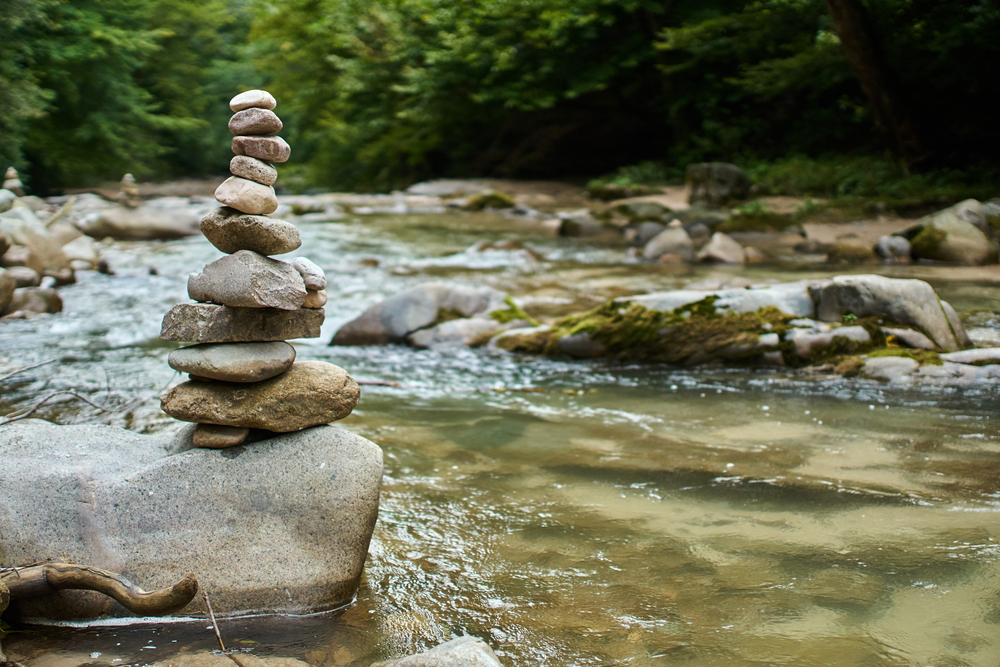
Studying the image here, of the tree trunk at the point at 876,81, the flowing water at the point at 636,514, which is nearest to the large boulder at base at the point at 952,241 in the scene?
the tree trunk at the point at 876,81

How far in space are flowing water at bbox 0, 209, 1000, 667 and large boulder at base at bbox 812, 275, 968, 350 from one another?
0.91 m

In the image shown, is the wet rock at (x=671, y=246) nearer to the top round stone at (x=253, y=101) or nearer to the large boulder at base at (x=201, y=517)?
the top round stone at (x=253, y=101)

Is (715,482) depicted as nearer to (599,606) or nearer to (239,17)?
(599,606)

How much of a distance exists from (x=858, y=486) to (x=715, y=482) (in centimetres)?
69

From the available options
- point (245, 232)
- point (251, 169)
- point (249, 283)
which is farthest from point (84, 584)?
point (251, 169)

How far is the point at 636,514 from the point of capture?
3723mm

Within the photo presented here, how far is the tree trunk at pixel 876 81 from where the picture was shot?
14.3 meters

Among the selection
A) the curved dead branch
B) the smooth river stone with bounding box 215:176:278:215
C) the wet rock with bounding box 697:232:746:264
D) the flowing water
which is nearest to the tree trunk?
the wet rock with bounding box 697:232:746:264

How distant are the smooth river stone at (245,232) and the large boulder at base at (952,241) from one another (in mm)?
10407

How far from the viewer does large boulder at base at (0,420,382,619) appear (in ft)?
9.48

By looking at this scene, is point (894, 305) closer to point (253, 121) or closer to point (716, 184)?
point (253, 121)

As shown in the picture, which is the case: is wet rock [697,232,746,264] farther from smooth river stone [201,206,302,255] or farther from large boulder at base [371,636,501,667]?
large boulder at base [371,636,501,667]

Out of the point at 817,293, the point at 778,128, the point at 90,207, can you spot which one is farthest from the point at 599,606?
the point at 778,128

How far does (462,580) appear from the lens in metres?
3.19
